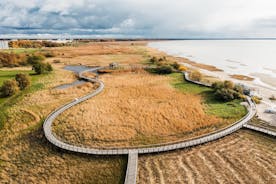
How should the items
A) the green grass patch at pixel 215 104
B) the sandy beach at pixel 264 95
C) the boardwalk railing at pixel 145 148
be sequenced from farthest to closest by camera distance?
the green grass patch at pixel 215 104 → the sandy beach at pixel 264 95 → the boardwalk railing at pixel 145 148

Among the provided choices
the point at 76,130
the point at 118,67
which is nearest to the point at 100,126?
the point at 76,130

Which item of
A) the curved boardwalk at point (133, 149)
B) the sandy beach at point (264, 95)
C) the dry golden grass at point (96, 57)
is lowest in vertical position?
the curved boardwalk at point (133, 149)

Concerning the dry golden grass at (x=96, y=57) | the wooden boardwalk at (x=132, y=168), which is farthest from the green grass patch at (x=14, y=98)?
the dry golden grass at (x=96, y=57)

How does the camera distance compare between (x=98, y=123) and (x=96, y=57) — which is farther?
(x=96, y=57)

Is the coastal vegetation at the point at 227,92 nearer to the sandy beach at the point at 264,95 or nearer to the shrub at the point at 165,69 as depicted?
the sandy beach at the point at 264,95

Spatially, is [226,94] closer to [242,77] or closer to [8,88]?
[242,77]

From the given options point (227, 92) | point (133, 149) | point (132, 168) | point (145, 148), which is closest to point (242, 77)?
point (227, 92)

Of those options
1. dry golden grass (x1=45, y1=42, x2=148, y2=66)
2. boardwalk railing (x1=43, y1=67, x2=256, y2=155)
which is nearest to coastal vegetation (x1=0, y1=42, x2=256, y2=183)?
boardwalk railing (x1=43, y1=67, x2=256, y2=155)
